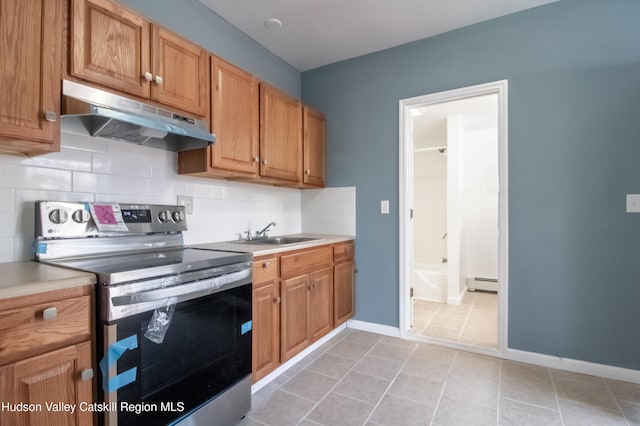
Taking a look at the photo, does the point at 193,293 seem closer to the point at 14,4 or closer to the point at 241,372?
the point at 241,372

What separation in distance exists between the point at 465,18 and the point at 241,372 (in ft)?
9.69

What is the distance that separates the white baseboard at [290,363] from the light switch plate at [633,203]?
2294 mm

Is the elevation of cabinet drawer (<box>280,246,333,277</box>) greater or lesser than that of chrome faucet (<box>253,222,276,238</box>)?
lesser

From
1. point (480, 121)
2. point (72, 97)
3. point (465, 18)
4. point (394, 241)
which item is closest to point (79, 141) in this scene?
point (72, 97)

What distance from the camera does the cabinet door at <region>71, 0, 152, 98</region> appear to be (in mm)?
1366

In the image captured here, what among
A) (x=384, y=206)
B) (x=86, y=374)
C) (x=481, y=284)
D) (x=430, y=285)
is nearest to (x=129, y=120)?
(x=86, y=374)

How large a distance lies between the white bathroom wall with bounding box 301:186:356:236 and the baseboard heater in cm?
258

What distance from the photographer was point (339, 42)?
2771 mm

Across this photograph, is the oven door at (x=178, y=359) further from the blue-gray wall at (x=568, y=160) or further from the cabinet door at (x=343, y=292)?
the blue-gray wall at (x=568, y=160)

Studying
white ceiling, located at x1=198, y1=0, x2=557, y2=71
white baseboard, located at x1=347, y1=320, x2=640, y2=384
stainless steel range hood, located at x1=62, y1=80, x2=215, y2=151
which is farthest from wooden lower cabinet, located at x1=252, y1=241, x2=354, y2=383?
white ceiling, located at x1=198, y1=0, x2=557, y2=71

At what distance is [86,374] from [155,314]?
0.91 ft

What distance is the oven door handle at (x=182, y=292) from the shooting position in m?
1.18

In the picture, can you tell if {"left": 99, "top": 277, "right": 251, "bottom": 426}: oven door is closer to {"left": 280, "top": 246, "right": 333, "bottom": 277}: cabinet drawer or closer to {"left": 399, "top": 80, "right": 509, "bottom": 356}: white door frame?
{"left": 280, "top": 246, "right": 333, "bottom": 277}: cabinet drawer

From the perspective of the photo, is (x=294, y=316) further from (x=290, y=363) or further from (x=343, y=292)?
(x=343, y=292)
